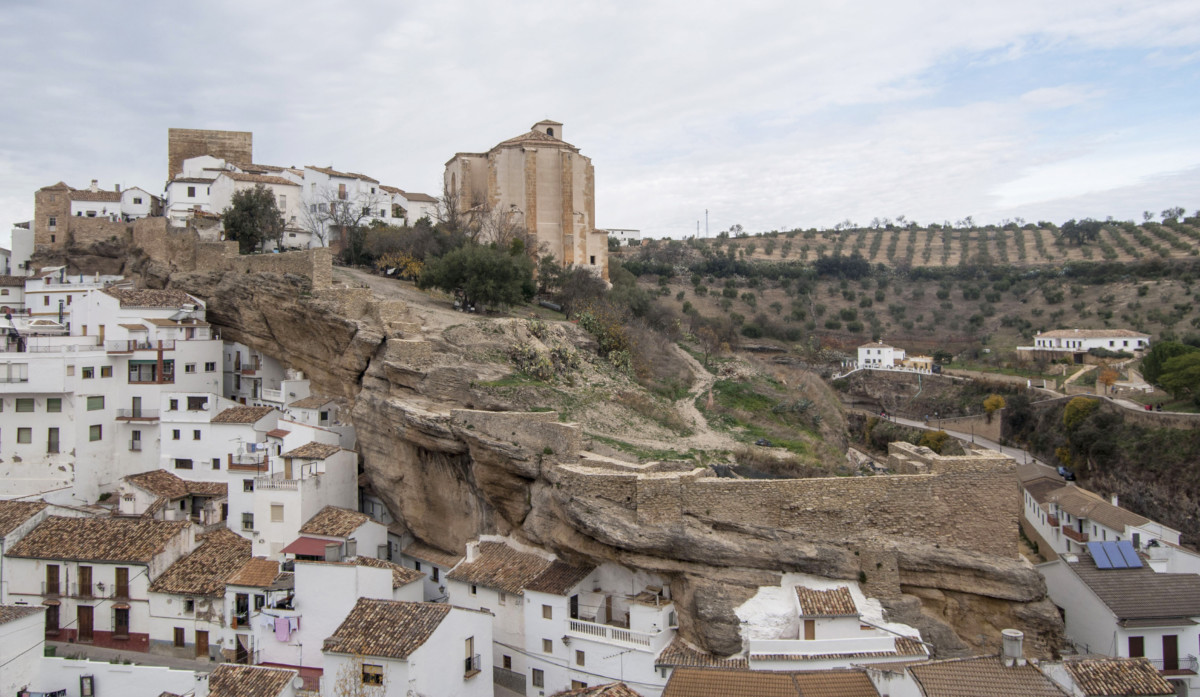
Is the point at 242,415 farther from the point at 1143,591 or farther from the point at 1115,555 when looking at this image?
the point at 1143,591

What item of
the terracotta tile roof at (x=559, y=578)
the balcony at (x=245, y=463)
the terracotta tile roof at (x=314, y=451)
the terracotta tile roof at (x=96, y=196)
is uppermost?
the terracotta tile roof at (x=96, y=196)

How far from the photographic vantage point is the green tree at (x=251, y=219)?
1131 inches

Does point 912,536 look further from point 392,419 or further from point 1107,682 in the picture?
point 392,419

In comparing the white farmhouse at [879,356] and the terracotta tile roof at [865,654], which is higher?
the white farmhouse at [879,356]

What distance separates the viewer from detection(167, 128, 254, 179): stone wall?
3519 centimetres

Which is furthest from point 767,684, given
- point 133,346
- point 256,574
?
point 133,346

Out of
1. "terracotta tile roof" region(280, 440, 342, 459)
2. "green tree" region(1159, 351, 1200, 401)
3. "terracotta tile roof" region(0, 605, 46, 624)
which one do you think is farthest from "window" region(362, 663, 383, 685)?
"green tree" region(1159, 351, 1200, 401)

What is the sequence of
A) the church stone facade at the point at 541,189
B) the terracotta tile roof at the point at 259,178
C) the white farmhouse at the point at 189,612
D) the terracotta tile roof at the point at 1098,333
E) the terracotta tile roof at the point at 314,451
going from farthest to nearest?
the terracotta tile roof at the point at 1098,333
the church stone facade at the point at 541,189
the terracotta tile roof at the point at 259,178
the terracotta tile roof at the point at 314,451
the white farmhouse at the point at 189,612

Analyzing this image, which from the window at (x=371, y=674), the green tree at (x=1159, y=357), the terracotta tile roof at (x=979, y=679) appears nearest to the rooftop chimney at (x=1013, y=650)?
the terracotta tile roof at (x=979, y=679)

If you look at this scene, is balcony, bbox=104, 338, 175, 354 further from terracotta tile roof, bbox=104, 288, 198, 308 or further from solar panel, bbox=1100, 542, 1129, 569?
solar panel, bbox=1100, 542, 1129, 569

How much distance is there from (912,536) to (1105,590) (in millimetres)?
6150

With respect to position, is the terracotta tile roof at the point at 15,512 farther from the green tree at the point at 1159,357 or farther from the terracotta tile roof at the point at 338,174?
the green tree at the point at 1159,357

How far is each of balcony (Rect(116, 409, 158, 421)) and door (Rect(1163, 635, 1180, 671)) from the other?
25.7m

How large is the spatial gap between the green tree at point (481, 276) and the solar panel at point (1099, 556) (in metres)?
16.3
